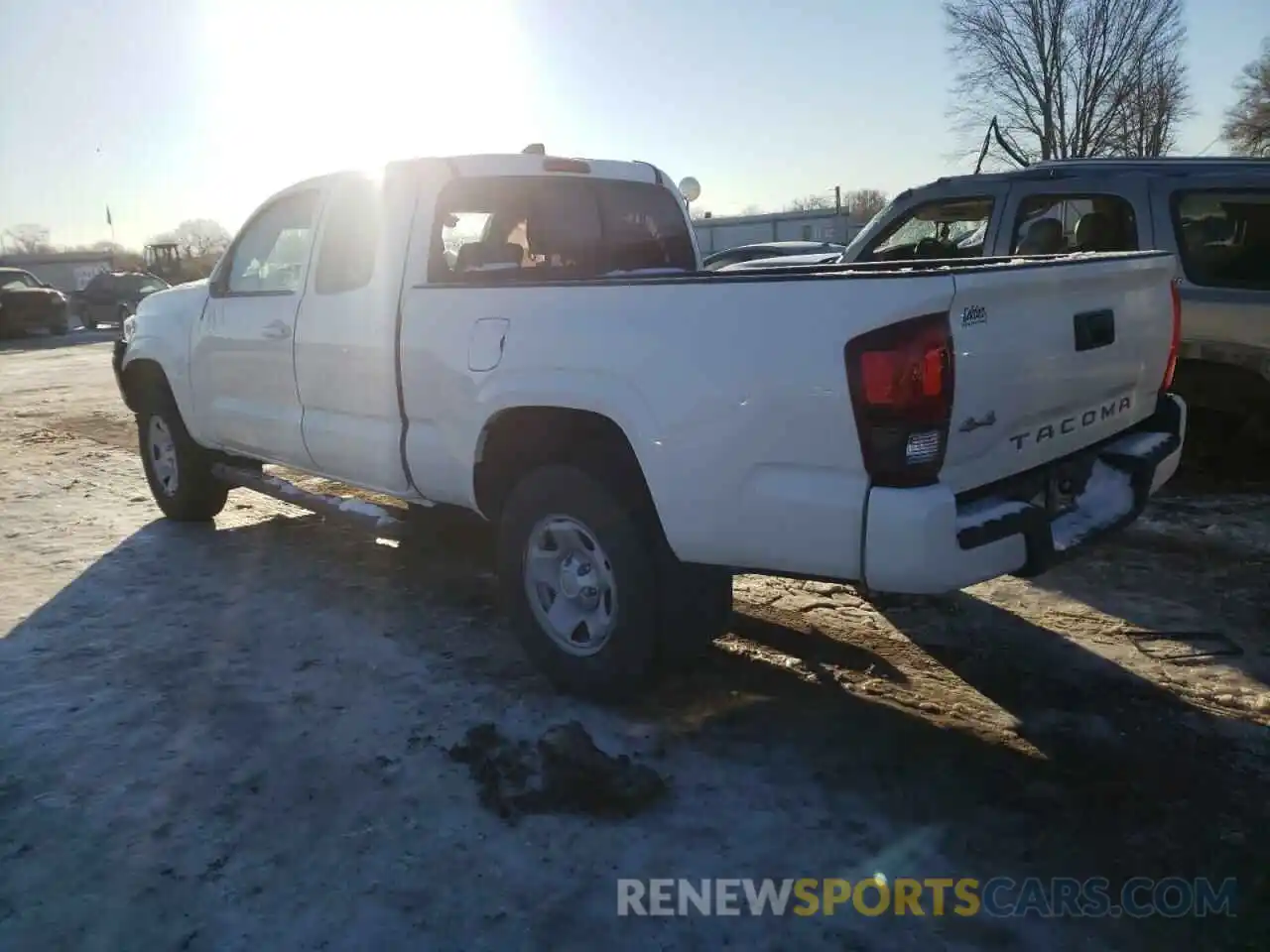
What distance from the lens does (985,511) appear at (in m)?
2.87

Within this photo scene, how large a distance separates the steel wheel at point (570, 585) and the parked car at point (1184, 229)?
322 cm

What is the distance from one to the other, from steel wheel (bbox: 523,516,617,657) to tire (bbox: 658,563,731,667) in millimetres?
203

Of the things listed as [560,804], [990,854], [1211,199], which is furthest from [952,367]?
[1211,199]

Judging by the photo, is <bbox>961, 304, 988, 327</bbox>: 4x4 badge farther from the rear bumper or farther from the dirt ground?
the dirt ground

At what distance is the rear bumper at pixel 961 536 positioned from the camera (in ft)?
8.77

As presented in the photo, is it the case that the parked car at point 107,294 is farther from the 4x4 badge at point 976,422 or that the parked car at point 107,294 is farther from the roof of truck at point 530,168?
the 4x4 badge at point 976,422

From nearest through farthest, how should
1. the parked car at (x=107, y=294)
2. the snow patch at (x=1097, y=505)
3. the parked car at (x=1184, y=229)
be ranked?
the snow patch at (x=1097, y=505)
the parked car at (x=1184, y=229)
the parked car at (x=107, y=294)

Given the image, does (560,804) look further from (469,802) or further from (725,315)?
(725,315)

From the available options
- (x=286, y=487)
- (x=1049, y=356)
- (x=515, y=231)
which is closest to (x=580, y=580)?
(x=1049, y=356)

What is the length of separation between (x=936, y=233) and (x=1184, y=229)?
1406 mm

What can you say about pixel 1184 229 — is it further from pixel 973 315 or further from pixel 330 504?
pixel 330 504

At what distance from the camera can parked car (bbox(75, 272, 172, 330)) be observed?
29406 mm

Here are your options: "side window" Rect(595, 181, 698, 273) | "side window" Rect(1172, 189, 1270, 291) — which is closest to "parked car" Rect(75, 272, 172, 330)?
"side window" Rect(595, 181, 698, 273)

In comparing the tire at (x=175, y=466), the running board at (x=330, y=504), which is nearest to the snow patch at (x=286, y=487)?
the running board at (x=330, y=504)
